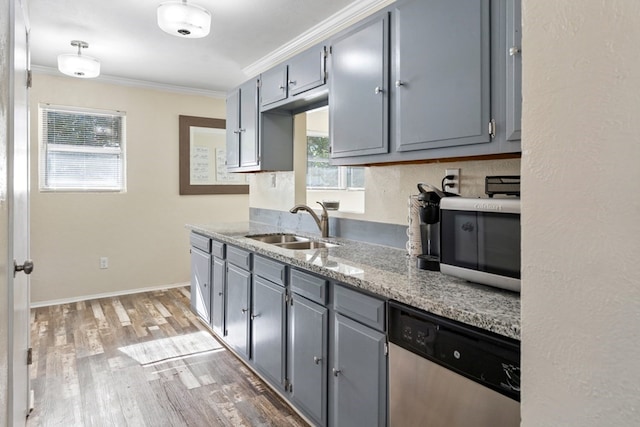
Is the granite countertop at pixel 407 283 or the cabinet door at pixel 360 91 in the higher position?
the cabinet door at pixel 360 91

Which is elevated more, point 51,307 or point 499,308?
point 499,308

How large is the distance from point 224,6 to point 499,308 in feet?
8.51

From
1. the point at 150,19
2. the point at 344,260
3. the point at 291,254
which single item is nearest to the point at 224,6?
the point at 150,19

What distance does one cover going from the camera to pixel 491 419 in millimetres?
1129

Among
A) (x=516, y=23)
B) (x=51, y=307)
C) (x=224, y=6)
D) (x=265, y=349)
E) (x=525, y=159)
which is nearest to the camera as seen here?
(x=525, y=159)

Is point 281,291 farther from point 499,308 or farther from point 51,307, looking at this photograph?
point 51,307

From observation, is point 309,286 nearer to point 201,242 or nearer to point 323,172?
point 201,242

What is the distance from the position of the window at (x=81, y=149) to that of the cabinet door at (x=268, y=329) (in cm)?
298

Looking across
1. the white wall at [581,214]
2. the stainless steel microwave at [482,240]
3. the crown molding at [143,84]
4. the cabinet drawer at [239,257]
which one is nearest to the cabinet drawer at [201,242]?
the cabinet drawer at [239,257]

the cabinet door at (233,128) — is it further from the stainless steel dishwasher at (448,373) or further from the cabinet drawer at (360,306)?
the stainless steel dishwasher at (448,373)

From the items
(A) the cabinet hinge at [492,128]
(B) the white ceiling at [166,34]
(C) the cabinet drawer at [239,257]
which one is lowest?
(C) the cabinet drawer at [239,257]

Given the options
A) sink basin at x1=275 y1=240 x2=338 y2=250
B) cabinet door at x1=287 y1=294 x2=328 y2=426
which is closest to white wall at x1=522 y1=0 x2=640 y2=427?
cabinet door at x1=287 y1=294 x2=328 y2=426

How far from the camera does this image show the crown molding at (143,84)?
165 inches

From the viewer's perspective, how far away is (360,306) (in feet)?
5.38
